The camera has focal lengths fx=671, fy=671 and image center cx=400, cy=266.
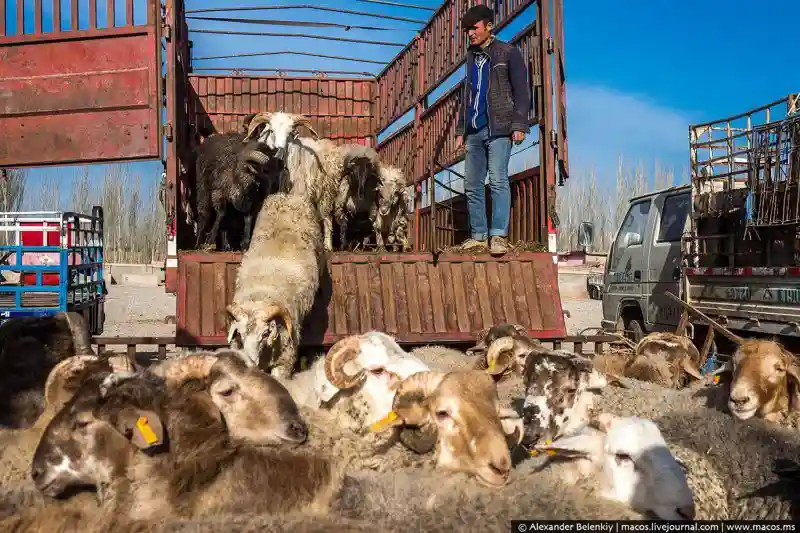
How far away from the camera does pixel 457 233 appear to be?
410 inches

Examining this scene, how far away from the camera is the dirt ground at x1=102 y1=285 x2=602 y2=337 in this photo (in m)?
16.2

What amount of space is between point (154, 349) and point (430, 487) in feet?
29.6

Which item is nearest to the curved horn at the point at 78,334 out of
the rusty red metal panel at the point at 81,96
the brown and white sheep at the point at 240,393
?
the brown and white sheep at the point at 240,393

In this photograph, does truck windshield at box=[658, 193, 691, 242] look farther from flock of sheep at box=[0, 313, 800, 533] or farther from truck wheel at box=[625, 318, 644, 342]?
flock of sheep at box=[0, 313, 800, 533]

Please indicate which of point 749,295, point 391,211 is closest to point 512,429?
point 749,295

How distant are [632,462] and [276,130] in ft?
23.8

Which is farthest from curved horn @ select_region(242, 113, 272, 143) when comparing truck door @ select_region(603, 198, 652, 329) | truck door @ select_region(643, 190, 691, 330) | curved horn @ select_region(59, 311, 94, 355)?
truck door @ select_region(643, 190, 691, 330)

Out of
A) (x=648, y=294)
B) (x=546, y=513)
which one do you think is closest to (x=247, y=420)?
(x=546, y=513)

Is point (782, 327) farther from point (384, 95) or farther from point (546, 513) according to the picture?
point (384, 95)

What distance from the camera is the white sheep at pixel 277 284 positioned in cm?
557

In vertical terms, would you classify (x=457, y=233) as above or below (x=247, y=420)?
above

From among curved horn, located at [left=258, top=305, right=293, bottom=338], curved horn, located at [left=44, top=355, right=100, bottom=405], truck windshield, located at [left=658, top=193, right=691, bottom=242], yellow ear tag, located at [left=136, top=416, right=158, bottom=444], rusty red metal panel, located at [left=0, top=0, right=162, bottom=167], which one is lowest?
yellow ear tag, located at [left=136, top=416, right=158, bottom=444]

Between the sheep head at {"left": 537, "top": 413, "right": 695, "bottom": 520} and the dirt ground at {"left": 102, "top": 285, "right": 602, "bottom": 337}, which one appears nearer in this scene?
the sheep head at {"left": 537, "top": 413, "right": 695, "bottom": 520}

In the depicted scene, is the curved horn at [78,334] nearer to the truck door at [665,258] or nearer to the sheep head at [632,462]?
the sheep head at [632,462]
